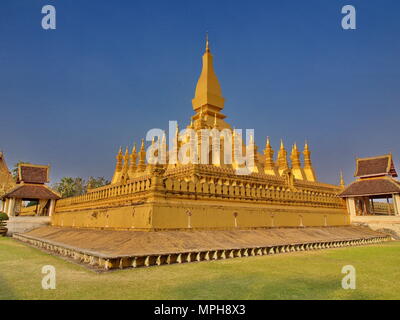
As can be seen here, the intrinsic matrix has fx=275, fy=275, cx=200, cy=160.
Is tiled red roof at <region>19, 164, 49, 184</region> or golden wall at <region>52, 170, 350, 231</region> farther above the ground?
tiled red roof at <region>19, 164, 49, 184</region>

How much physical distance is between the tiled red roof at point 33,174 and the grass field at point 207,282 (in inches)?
1235

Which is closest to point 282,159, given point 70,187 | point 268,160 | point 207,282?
point 268,160

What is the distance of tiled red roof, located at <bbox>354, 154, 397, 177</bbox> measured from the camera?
33378 millimetres

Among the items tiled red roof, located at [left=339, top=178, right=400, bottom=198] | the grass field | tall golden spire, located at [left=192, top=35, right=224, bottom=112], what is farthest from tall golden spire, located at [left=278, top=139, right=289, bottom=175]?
the grass field

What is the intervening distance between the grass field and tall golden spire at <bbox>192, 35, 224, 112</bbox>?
3256 centimetres

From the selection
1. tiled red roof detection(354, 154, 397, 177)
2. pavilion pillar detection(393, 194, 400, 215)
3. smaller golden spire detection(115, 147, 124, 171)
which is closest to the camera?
pavilion pillar detection(393, 194, 400, 215)

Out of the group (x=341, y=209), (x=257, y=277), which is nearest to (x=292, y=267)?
(x=257, y=277)

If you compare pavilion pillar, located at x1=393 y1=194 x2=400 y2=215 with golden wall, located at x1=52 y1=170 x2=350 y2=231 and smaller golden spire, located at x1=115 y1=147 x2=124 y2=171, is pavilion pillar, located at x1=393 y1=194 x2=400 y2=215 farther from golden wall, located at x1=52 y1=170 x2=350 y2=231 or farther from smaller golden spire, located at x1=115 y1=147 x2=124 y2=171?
smaller golden spire, located at x1=115 y1=147 x2=124 y2=171

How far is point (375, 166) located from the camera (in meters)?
34.5

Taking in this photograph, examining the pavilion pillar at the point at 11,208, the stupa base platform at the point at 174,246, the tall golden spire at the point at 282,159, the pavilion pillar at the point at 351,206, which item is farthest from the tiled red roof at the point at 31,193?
the pavilion pillar at the point at 351,206

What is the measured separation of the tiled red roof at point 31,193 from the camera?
3590 centimetres

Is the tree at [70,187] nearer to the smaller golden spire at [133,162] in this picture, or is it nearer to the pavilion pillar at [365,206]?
the smaller golden spire at [133,162]

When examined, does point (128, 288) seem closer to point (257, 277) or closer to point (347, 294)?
point (257, 277)
